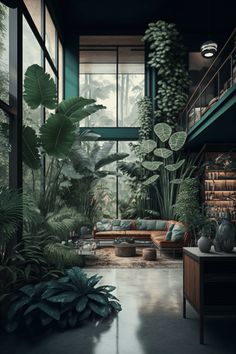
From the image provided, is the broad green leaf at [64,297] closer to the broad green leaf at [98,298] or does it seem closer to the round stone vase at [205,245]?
the broad green leaf at [98,298]

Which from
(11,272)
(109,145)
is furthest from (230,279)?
(109,145)

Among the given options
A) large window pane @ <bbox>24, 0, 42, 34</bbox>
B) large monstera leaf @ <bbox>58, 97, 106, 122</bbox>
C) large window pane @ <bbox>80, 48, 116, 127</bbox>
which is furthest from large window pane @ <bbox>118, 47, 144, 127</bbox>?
large monstera leaf @ <bbox>58, 97, 106, 122</bbox>

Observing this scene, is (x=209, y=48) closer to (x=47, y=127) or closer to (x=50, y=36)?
(x=50, y=36)

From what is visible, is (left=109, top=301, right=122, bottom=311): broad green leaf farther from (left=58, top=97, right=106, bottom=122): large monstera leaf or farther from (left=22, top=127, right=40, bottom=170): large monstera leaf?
(left=58, top=97, right=106, bottom=122): large monstera leaf

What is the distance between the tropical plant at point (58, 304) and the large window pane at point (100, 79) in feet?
27.0

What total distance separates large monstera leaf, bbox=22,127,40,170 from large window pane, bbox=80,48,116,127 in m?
6.42

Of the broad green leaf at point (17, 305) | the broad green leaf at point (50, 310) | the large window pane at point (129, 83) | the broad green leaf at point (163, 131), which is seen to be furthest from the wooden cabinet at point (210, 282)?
the large window pane at point (129, 83)

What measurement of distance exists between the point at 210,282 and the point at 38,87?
141 inches

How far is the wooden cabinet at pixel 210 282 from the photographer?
332 cm

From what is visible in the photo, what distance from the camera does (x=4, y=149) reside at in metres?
5.04

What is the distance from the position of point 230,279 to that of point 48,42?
767cm

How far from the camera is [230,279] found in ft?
11.2

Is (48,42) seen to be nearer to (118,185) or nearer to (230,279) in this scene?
(118,185)

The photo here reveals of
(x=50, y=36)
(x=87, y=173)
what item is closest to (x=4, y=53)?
(x=87, y=173)
